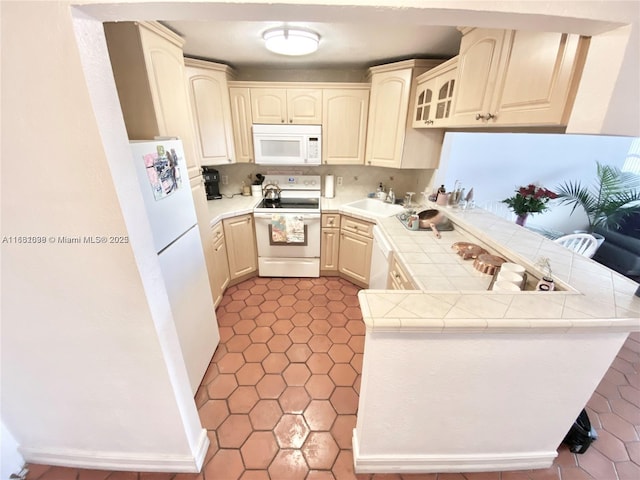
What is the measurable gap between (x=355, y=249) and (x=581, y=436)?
1924 mm

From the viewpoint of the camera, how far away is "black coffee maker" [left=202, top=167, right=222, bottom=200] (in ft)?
9.17

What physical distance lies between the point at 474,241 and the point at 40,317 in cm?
233

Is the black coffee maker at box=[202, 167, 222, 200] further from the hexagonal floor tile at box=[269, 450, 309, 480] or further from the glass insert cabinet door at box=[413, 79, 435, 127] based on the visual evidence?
the hexagonal floor tile at box=[269, 450, 309, 480]

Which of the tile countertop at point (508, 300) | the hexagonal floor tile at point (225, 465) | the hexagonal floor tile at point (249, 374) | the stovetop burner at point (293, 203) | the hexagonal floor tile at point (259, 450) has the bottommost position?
the hexagonal floor tile at point (225, 465)

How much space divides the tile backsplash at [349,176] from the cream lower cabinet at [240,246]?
27.7 inches

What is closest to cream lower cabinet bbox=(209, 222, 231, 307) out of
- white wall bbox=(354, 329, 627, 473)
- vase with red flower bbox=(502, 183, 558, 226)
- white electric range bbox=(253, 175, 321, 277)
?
white electric range bbox=(253, 175, 321, 277)

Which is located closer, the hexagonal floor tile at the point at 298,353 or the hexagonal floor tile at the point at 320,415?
the hexagonal floor tile at the point at 320,415

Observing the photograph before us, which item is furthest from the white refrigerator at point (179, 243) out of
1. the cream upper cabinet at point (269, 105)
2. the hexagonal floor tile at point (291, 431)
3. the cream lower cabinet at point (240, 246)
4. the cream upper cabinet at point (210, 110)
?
the cream upper cabinet at point (269, 105)

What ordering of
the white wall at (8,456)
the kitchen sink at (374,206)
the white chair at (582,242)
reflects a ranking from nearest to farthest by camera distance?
the white wall at (8,456) < the white chair at (582,242) < the kitchen sink at (374,206)

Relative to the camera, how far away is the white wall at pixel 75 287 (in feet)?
2.27

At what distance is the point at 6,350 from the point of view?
3.41ft

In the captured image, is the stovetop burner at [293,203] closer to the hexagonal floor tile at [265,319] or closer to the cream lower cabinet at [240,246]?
the cream lower cabinet at [240,246]

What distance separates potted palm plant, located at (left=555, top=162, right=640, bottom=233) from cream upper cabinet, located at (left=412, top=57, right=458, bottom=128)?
2.04 metres

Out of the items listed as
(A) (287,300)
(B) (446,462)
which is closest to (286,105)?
(A) (287,300)
